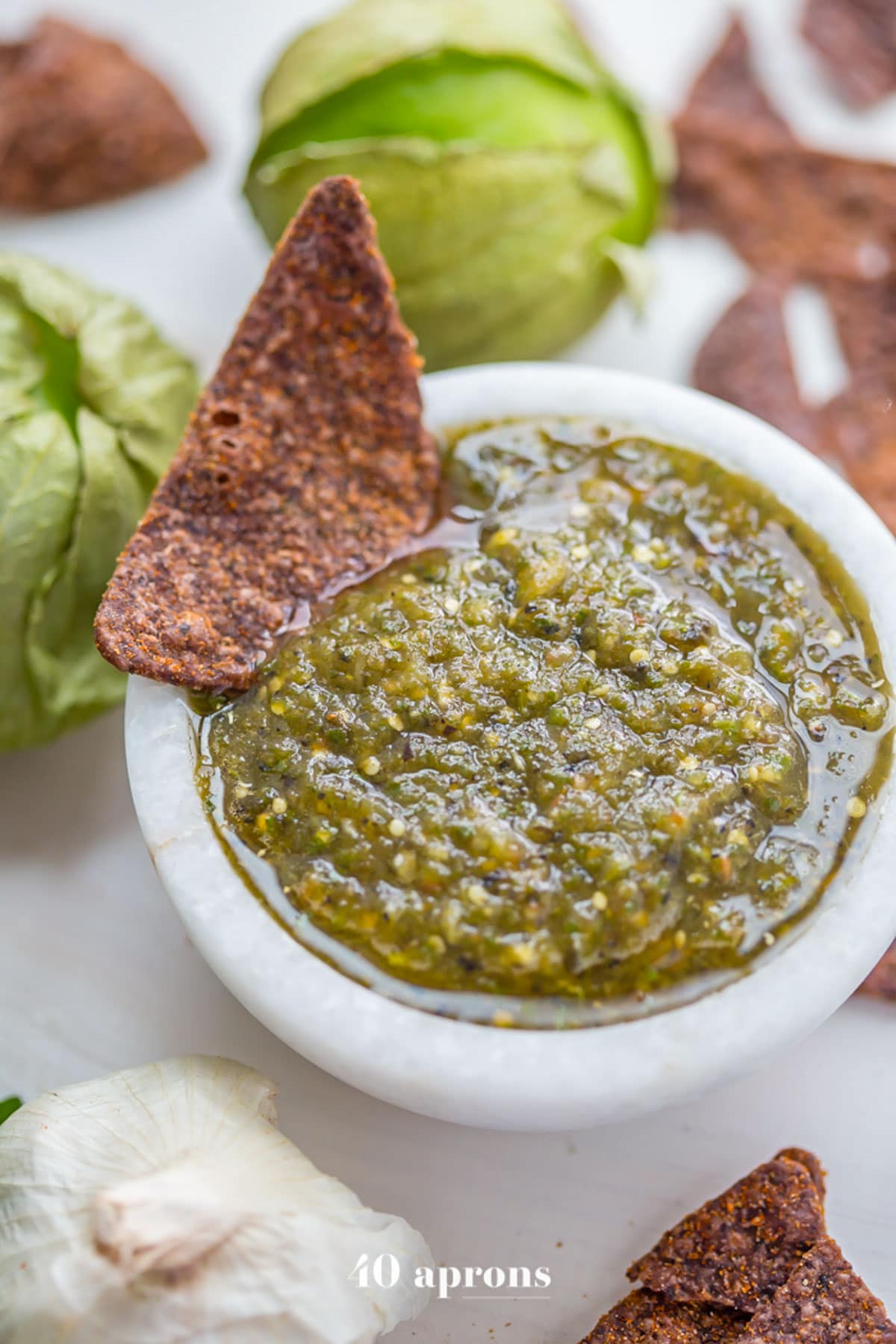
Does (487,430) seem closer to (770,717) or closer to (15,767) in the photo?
(770,717)

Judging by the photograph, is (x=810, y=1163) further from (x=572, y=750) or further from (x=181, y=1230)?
(x=181, y=1230)

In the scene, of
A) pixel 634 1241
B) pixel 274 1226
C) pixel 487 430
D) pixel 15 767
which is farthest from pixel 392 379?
pixel 634 1241

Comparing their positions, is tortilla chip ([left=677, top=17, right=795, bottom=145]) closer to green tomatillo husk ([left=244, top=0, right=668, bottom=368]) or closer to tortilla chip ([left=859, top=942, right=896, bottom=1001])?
green tomatillo husk ([left=244, top=0, right=668, bottom=368])

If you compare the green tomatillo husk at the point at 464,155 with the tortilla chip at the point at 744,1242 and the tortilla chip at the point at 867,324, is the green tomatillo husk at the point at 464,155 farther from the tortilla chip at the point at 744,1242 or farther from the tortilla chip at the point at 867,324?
the tortilla chip at the point at 744,1242

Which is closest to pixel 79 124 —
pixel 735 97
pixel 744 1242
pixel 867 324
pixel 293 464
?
pixel 293 464

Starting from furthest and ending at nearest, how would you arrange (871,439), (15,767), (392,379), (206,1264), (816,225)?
(816,225)
(871,439)
(15,767)
(392,379)
(206,1264)

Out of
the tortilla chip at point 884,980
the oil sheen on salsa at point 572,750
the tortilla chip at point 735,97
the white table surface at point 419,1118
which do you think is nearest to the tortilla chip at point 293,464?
the oil sheen on salsa at point 572,750
